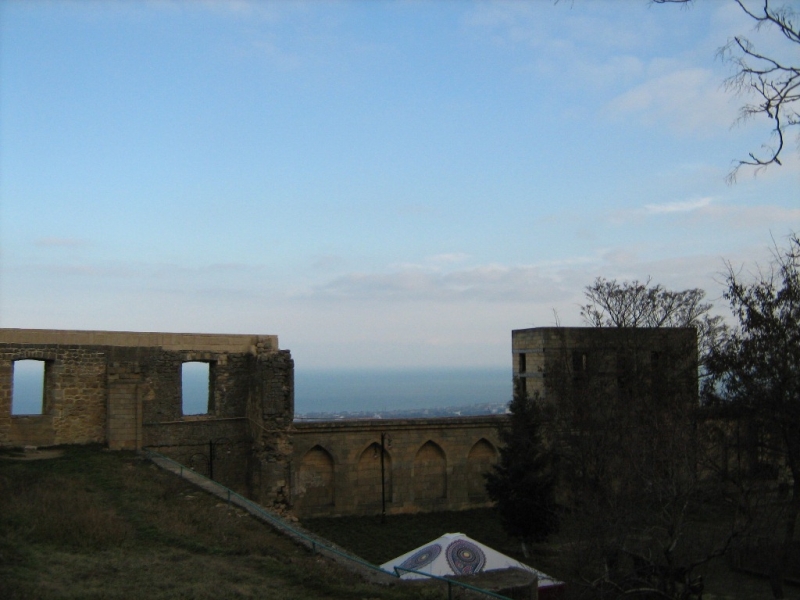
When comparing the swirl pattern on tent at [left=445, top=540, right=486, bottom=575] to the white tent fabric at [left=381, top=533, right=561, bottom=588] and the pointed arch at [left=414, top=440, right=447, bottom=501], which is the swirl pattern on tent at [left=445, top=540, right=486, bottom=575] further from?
the pointed arch at [left=414, top=440, right=447, bottom=501]

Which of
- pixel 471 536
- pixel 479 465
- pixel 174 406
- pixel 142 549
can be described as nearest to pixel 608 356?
pixel 479 465

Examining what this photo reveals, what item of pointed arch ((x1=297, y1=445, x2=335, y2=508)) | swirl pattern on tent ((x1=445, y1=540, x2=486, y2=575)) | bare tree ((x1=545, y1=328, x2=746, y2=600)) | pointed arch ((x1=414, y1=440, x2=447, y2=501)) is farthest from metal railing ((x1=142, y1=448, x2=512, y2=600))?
pointed arch ((x1=414, y1=440, x2=447, y2=501))

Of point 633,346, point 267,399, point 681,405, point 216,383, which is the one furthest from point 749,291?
point 216,383

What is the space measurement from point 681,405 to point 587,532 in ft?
28.8

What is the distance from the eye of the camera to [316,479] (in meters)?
25.6

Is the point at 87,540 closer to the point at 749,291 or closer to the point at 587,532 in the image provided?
the point at 587,532

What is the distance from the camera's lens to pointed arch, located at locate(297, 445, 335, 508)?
2528cm

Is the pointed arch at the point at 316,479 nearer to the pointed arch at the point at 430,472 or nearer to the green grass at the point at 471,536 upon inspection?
the green grass at the point at 471,536

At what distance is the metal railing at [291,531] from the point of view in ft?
27.3

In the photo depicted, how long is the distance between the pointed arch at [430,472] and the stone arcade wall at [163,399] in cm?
771

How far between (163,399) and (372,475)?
9012mm

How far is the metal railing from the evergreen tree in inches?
367

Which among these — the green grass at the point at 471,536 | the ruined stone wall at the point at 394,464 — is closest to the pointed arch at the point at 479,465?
the ruined stone wall at the point at 394,464

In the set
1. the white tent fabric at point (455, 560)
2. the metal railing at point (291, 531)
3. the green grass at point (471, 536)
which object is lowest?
the green grass at point (471, 536)
